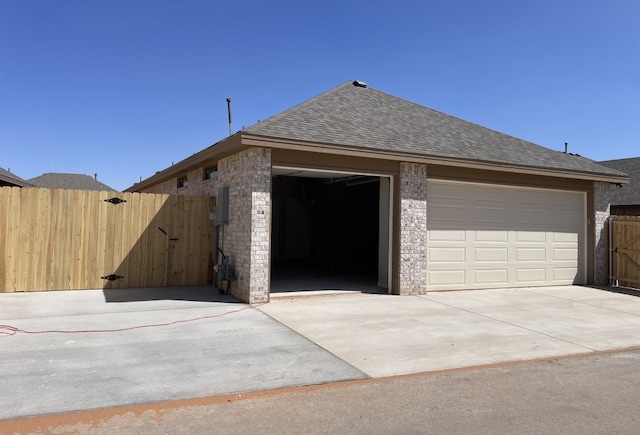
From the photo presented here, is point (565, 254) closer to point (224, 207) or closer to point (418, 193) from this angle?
point (418, 193)

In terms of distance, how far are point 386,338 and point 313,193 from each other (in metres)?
14.1

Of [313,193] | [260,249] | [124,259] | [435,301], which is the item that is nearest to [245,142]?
[260,249]

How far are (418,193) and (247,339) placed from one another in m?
6.17

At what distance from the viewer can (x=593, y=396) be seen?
15.5ft

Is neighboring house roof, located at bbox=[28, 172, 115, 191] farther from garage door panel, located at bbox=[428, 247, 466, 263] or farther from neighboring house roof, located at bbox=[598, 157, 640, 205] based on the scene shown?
neighboring house roof, located at bbox=[598, 157, 640, 205]

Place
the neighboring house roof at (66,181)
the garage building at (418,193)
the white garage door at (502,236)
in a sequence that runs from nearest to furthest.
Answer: the garage building at (418,193), the white garage door at (502,236), the neighboring house roof at (66,181)

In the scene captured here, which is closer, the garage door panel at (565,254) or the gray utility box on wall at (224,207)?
the gray utility box on wall at (224,207)

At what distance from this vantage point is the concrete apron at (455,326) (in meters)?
6.09

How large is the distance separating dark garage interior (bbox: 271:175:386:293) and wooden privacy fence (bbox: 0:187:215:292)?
594 centimetres

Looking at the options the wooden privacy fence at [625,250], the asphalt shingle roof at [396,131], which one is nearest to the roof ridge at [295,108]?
the asphalt shingle roof at [396,131]

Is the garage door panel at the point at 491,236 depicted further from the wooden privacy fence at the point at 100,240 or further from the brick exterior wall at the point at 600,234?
the wooden privacy fence at the point at 100,240

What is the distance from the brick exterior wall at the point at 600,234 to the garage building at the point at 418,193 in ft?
0.11

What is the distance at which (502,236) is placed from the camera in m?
12.5

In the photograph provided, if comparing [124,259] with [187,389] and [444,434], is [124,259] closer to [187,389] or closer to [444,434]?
[187,389]
